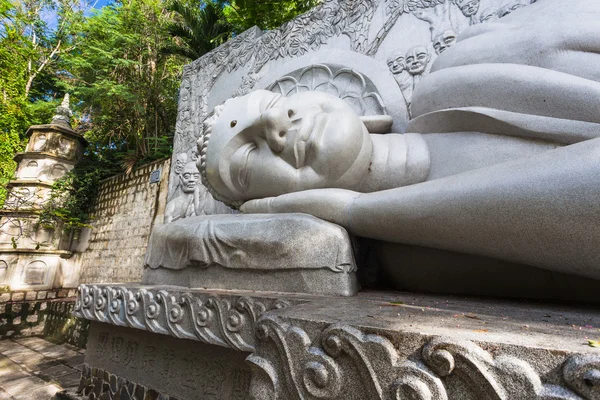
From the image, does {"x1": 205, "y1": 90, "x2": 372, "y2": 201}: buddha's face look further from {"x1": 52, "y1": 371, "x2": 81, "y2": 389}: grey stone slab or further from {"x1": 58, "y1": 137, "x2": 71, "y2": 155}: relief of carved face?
{"x1": 58, "y1": 137, "x2": 71, "y2": 155}: relief of carved face

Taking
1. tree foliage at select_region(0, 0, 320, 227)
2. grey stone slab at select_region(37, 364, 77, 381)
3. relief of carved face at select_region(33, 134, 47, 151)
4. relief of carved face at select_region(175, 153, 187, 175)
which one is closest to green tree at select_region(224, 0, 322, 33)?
tree foliage at select_region(0, 0, 320, 227)

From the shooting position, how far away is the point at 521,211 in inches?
42.6

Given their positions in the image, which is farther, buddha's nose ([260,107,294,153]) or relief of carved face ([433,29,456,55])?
relief of carved face ([433,29,456,55])

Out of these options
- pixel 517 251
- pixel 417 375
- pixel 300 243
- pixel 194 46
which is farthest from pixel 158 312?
pixel 194 46

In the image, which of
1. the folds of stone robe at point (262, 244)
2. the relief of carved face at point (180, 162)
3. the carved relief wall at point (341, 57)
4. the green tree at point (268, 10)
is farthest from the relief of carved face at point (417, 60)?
the green tree at point (268, 10)

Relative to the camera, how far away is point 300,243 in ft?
4.87

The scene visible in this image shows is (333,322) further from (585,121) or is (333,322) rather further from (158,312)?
(585,121)

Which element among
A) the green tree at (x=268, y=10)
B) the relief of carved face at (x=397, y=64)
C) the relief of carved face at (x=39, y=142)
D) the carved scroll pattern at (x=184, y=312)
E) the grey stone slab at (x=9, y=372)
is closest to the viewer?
the carved scroll pattern at (x=184, y=312)

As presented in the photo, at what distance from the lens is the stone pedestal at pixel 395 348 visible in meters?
0.58

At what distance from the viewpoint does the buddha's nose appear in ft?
5.52

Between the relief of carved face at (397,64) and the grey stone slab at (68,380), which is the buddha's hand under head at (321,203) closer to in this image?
the relief of carved face at (397,64)

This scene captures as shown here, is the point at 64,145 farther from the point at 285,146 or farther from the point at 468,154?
the point at 468,154

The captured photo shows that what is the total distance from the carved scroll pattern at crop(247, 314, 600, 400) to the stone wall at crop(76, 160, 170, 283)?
6893mm

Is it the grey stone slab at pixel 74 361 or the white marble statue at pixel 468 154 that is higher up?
the white marble statue at pixel 468 154
